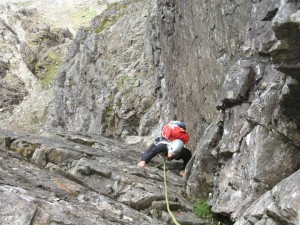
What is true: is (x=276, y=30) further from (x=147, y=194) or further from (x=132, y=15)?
(x=132, y=15)

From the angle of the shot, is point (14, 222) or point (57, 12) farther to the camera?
point (57, 12)

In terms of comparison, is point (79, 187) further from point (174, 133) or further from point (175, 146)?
point (174, 133)

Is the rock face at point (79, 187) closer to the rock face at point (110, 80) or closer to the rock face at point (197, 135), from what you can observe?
the rock face at point (197, 135)

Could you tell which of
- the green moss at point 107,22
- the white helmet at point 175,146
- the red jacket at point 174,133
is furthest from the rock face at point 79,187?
the green moss at point 107,22

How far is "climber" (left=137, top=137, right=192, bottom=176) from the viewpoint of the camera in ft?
54.9

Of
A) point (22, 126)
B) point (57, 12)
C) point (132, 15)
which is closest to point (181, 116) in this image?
point (132, 15)

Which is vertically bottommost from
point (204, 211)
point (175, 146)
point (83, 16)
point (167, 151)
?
point (204, 211)

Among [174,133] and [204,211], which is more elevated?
[174,133]

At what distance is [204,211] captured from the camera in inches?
503

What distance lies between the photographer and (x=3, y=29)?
62062 millimetres

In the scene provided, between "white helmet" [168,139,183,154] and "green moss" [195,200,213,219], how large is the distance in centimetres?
375

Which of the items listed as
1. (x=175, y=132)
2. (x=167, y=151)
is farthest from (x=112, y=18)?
(x=167, y=151)

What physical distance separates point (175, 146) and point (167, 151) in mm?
526

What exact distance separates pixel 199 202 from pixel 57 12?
69.7 metres
